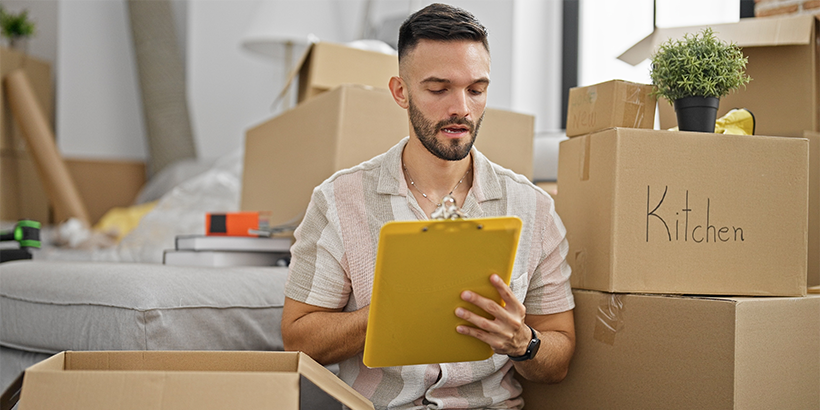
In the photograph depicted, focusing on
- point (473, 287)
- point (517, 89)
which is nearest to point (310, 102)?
point (473, 287)

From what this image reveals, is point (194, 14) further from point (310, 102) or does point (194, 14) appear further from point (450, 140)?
point (450, 140)

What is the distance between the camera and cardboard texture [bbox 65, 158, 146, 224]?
3585 mm

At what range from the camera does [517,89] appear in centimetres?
257

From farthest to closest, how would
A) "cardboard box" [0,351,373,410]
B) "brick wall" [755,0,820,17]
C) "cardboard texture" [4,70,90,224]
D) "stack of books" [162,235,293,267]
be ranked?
"cardboard texture" [4,70,90,224], "brick wall" [755,0,820,17], "stack of books" [162,235,293,267], "cardboard box" [0,351,373,410]

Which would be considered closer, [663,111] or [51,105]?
[663,111]

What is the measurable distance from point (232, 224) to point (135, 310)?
1.52 ft

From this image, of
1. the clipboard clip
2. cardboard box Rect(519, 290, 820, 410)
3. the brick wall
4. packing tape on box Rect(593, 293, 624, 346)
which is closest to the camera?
the clipboard clip

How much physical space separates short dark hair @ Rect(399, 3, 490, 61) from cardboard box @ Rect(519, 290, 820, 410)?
1.36 feet

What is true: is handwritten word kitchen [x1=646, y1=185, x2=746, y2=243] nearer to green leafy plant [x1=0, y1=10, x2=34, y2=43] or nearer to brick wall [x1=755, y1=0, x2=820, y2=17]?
brick wall [x1=755, y1=0, x2=820, y2=17]

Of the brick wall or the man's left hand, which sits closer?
the man's left hand

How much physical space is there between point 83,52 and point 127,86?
0.27 meters

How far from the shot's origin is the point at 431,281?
2.38 ft

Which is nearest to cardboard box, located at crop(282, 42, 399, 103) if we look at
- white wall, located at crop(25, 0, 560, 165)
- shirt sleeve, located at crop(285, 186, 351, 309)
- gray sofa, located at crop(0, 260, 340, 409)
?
gray sofa, located at crop(0, 260, 340, 409)

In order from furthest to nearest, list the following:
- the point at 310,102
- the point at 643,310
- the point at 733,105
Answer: the point at 310,102 → the point at 733,105 → the point at 643,310
